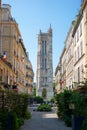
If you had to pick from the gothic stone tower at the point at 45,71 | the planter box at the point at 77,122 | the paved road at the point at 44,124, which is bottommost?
the paved road at the point at 44,124

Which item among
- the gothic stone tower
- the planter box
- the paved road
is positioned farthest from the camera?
the gothic stone tower

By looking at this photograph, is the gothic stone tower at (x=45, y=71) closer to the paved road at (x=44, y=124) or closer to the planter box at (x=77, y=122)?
the paved road at (x=44, y=124)

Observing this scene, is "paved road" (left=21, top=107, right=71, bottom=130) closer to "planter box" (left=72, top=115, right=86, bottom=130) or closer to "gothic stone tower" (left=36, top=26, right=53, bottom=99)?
"planter box" (left=72, top=115, right=86, bottom=130)

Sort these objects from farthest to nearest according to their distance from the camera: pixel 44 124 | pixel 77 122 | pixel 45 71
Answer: pixel 45 71 < pixel 44 124 < pixel 77 122

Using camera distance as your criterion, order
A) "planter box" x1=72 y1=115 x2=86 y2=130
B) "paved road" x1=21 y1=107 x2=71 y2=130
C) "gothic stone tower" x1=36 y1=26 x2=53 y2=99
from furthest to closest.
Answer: "gothic stone tower" x1=36 y1=26 x2=53 y2=99
"paved road" x1=21 y1=107 x2=71 y2=130
"planter box" x1=72 y1=115 x2=86 y2=130

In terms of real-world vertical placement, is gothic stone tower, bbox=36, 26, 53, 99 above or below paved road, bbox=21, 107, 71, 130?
above

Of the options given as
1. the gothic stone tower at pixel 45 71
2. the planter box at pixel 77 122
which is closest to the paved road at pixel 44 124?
the planter box at pixel 77 122

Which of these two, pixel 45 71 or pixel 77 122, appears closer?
pixel 77 122

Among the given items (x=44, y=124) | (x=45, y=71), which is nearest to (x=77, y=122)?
(x=44, y=124)

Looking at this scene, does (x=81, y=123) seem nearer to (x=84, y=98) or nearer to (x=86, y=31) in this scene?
(x=84, y=98)

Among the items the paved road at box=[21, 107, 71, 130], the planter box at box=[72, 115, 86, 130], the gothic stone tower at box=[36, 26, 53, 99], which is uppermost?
the gothic stone tower at box=[36, 26, 53, 99]

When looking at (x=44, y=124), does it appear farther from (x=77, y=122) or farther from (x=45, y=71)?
(x=45, y=71)

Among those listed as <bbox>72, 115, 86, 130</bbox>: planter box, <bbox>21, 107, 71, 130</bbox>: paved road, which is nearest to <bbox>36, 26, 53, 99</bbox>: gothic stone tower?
<bbox>21, 107, 71, 130</bbox>: paved road

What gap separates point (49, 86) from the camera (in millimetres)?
141000
